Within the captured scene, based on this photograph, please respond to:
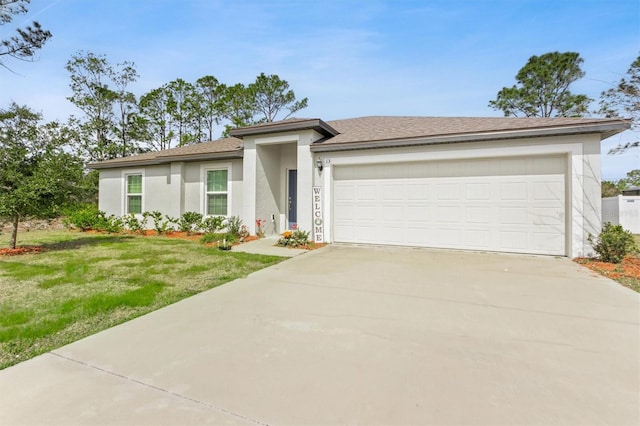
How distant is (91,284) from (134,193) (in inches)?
389

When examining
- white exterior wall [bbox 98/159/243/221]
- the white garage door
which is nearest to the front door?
white exterior wall [bbox 98/159/243/221]

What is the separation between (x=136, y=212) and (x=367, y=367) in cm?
1388

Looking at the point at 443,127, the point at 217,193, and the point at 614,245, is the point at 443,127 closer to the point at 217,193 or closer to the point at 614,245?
the point at 614,245

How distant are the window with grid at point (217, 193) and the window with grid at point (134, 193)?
12.9 feet

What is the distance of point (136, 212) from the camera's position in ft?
43.3

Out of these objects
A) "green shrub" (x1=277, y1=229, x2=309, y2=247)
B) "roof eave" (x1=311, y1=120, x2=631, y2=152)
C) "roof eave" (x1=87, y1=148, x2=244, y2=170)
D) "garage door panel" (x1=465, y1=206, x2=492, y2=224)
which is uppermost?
"roof eave" (x1=87, y1=148, x2=244, y2=170)

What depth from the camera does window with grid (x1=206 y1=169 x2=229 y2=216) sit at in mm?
11406

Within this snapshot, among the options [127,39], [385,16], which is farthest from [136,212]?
[385,16]

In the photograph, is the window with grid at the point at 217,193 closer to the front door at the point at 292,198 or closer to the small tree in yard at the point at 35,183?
the front door at the point at 292,198

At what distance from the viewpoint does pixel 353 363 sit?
2.51m

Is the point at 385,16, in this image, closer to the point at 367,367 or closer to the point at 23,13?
the point at 367,367

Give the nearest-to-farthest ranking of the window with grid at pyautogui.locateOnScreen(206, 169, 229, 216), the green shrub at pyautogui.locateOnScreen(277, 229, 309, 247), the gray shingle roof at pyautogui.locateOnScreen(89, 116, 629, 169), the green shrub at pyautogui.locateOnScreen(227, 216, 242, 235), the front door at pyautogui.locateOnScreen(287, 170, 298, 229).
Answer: the gray shingle roof at pyautogui.locateOnScreen(89, 116, 629, 169) < the green shrub at pyautogui.locateOnScreen(277, 229, 309, 247) < the green shrub at pyautogui.locateOnScreen(227, 216, 242, 235) < the front door at pyautogui.locateOnScreen(287, 170, 298, 229) < the window with grid at pyautogui.locateOnScreen(206, 169, 229, 216)

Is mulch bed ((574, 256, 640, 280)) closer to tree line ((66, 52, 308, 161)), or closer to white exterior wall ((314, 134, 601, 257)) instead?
white exterior wall ((314, 134, 601, 257))

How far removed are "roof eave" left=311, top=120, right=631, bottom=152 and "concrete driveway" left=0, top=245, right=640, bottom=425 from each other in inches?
160
